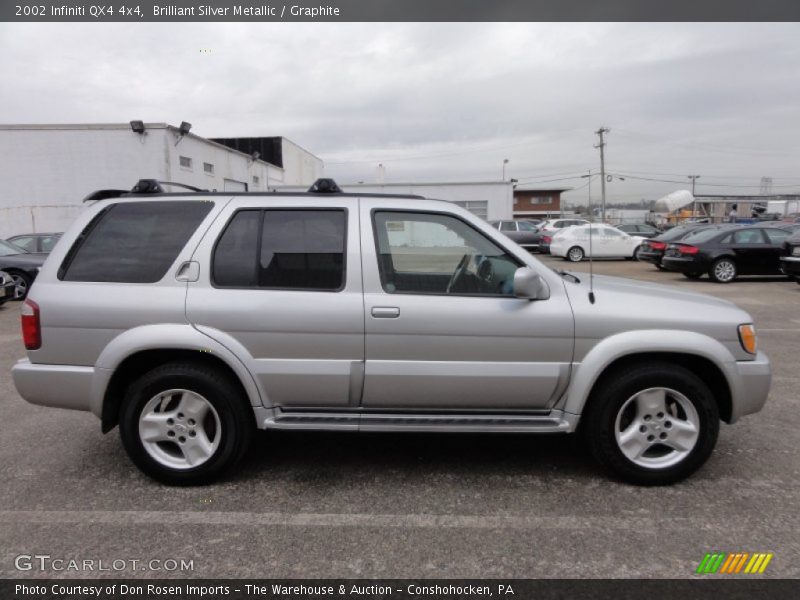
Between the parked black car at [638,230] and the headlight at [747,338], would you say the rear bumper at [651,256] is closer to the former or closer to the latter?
the parked black car at [638,230]

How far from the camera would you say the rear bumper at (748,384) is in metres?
3.25

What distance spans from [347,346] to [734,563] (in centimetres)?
229

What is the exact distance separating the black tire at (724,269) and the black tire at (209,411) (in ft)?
47.2

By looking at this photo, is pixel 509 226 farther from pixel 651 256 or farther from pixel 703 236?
pixel 703 236

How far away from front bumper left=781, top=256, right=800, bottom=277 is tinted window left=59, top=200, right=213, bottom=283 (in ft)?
43.8

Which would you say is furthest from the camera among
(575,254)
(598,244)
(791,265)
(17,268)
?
(575,254)

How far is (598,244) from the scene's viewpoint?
20.7m

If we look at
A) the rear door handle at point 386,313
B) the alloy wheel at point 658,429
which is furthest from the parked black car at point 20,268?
the alloy wheel at point 658,429

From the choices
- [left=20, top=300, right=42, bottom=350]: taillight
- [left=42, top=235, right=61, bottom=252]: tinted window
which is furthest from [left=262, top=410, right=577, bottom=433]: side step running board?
[left=42, top=235, right=61, bottom=252]: tinted window

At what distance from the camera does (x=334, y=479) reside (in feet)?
11.2

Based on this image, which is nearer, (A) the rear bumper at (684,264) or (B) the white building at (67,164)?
(A) the rear bumper at (684,264)

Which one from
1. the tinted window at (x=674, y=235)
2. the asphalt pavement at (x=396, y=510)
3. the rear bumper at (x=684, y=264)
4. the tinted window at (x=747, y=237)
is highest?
the tinted window at (x=674, y=235)

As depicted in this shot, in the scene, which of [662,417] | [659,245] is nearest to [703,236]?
[659,245]
